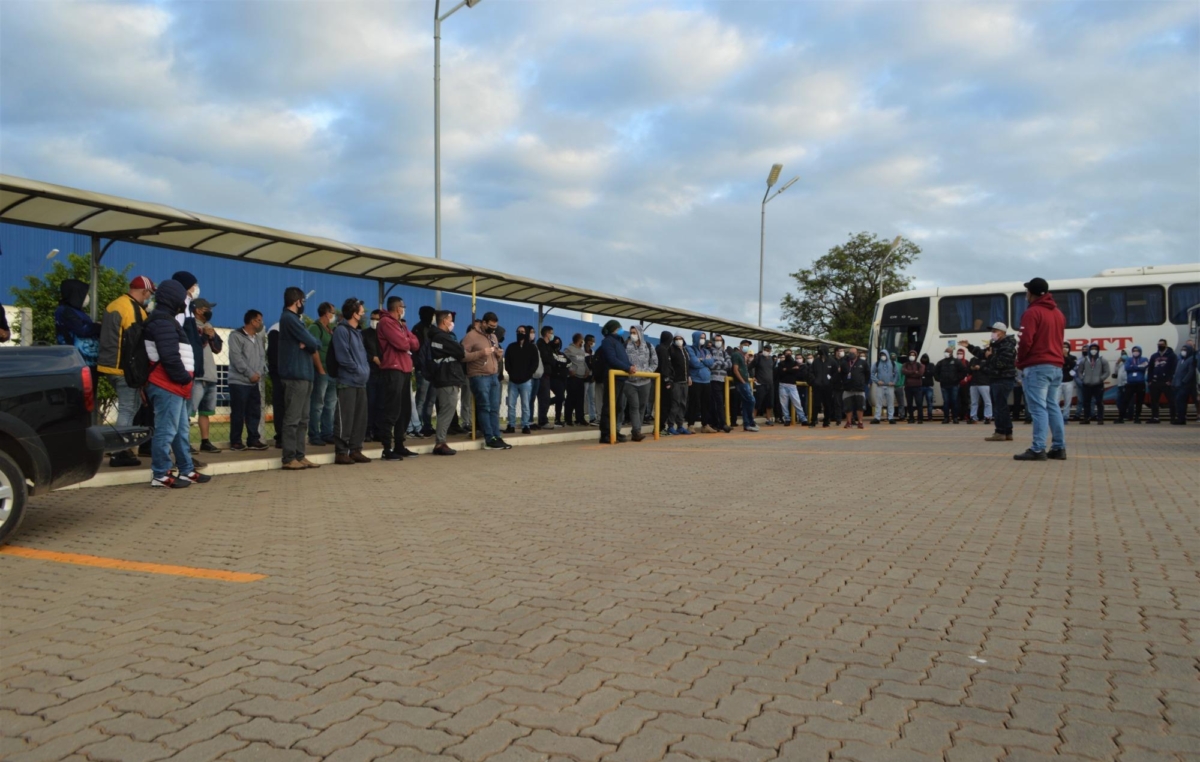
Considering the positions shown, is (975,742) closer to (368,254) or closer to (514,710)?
(514,710)

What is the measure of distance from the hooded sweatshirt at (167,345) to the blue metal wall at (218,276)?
863 inches

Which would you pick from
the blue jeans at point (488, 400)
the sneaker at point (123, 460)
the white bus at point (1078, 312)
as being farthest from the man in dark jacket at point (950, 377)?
the sneaker at point (123, 460)

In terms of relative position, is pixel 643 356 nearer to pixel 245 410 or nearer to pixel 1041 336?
pixel 245 410

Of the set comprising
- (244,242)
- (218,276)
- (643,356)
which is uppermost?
(218,276)

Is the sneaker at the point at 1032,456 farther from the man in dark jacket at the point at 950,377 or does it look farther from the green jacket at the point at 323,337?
the man in dark jacket at the point at 950,377

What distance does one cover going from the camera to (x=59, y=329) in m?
9.58

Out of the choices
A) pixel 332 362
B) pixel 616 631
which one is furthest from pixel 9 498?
pixel 332 362

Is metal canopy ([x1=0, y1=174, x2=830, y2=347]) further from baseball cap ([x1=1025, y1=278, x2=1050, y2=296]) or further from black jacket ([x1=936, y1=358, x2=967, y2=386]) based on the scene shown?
black jacket ([x1=936, y1=358, x2=967, y2=386])

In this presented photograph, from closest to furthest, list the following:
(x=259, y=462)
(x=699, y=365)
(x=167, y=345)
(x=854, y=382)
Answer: (x=167, y=345) → (x=259, y=462) → (x=699, y=365) → (x=854, y=382)

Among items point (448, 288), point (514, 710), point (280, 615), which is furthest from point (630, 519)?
point (448, 288)

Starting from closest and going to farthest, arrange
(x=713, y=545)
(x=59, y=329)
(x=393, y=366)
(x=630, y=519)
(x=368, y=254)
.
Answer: (x=713, y=545) < (x=630, y=519) < (x=59, y=329) < (x=393, y=366) < (x=368, y=254)

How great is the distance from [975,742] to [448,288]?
13053 mm

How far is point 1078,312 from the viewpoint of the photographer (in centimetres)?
2573

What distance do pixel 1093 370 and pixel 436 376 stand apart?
56.6 ft
